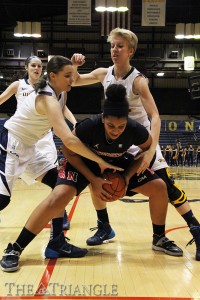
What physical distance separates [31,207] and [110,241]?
2.80m

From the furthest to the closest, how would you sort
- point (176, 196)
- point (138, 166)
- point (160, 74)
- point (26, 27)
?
1. point (160, 74)
2. point (26, 27)
3. point (176, 196)
4. point (138, 166)

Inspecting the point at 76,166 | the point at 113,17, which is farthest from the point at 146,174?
the point at 113,17

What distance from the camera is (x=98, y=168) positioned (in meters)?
3.70

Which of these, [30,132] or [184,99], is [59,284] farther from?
[184,99]

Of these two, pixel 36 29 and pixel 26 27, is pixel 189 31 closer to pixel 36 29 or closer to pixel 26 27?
pixel 36 29

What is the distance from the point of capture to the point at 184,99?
26.4 m

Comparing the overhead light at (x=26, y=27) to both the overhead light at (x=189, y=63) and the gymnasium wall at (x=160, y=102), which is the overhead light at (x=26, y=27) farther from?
the gymnasium wall at (x=160, y=102)

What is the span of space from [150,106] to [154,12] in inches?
382

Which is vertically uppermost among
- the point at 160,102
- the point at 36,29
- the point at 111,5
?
the point at 36,29

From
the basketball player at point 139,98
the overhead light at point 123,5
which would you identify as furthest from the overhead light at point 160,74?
the basketball player at point 139,98

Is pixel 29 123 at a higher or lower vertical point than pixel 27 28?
lower

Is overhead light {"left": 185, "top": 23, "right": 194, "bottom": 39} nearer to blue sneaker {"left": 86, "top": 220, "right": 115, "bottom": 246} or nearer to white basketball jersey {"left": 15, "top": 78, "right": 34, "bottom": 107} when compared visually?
white basketball jersey {"left": 15, "top": 78, "right": 34, "bottom": 107}

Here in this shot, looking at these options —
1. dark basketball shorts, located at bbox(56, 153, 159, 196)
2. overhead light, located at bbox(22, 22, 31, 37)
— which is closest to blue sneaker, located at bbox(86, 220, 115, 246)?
dark basketball shorts, located at bbox(56, 153, 159, 196)

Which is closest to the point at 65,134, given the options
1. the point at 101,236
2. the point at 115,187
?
the point at 115,187
